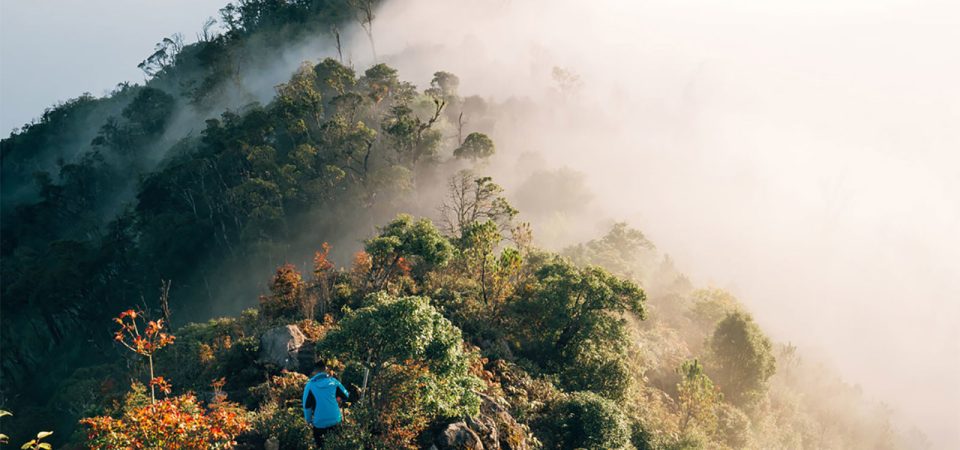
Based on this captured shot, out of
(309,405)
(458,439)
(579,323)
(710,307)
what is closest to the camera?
(309,405)

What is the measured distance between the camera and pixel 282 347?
17.1 metres

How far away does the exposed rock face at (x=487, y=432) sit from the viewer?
1261 cm

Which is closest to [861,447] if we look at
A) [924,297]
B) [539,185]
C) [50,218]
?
[539,185]

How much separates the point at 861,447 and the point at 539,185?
140ft

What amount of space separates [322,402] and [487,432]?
440 cm

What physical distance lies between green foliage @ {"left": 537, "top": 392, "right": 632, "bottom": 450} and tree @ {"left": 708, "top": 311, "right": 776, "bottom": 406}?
1543cm

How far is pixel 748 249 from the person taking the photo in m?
114

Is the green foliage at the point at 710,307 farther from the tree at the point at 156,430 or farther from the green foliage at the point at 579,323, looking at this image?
the tree at the point at 156,430

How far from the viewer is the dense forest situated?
12.7 m

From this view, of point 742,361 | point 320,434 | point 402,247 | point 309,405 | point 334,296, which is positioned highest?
point 309,405

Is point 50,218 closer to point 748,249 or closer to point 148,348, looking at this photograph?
point 148,348

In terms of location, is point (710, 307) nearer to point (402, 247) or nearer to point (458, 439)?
point (402, 247)

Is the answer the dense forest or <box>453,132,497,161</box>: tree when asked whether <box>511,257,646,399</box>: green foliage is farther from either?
<box>453,132,497,161</box>: tree

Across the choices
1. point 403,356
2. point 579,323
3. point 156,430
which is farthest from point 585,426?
point 156,430
